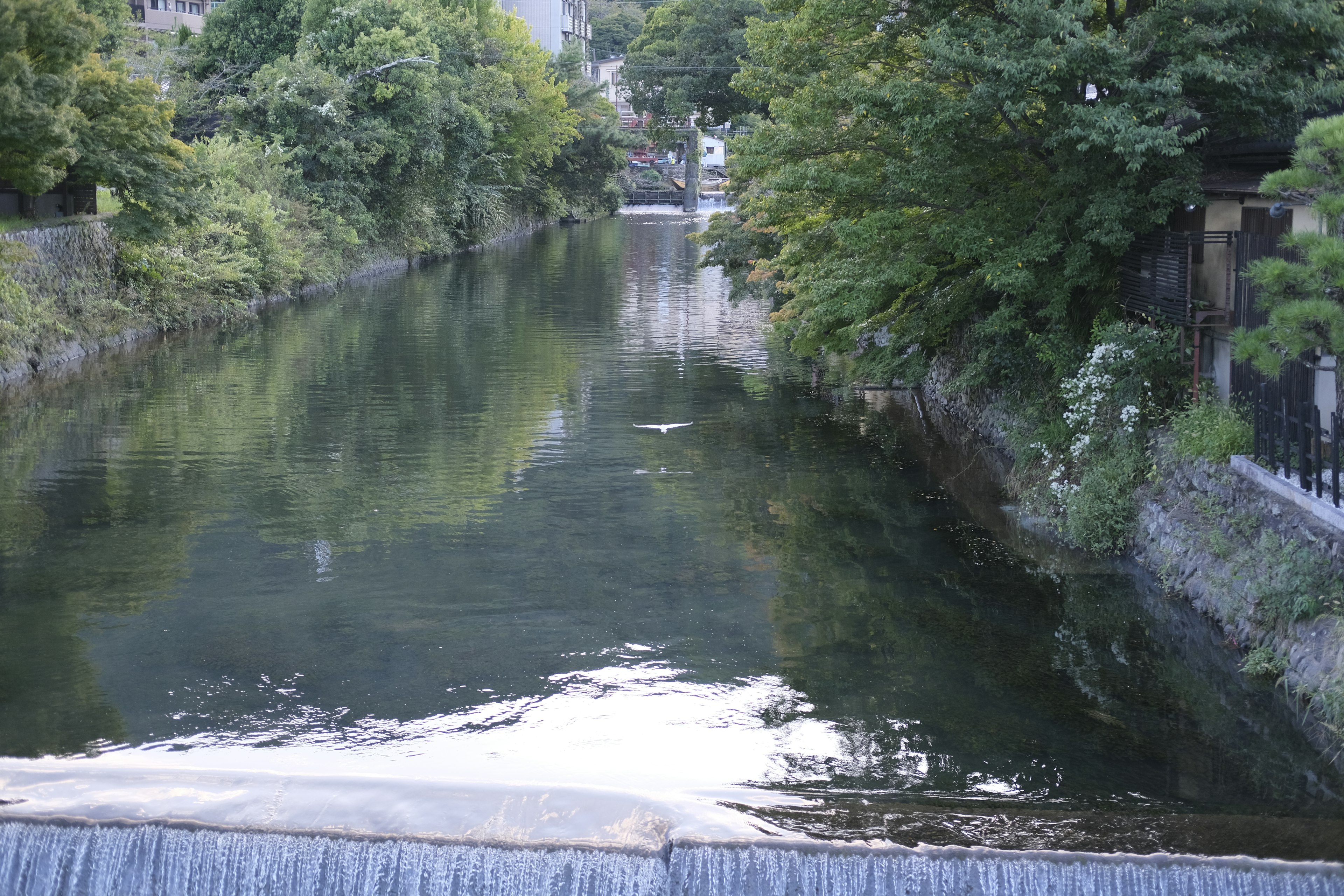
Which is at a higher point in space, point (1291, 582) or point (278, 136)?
point (278, 136)

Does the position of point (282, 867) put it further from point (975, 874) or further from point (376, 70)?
point (376, 70)

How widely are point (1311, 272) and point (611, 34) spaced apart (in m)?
135

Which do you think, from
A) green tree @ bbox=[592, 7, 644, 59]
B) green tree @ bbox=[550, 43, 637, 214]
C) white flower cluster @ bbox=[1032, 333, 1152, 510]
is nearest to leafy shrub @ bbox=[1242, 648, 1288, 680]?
white flower cluster @ bbox=[1032, 333, 1152, 510]

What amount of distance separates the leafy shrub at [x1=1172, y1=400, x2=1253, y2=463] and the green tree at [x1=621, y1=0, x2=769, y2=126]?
5329 cm

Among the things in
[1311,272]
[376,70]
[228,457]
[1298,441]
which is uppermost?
[376,70]

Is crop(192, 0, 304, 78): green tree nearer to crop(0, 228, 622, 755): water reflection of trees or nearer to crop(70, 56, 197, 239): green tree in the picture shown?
crop(0, 228, 622, 755): water reflection of trees

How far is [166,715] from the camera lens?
11516 mm

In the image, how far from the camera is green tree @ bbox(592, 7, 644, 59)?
13888 centimetres

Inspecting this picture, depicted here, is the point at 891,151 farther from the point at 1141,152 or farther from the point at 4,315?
the point at 4,315

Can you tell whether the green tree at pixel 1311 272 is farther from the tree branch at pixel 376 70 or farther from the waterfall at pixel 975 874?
the tree branch at pixel 376 70

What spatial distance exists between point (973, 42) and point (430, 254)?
43.9 m

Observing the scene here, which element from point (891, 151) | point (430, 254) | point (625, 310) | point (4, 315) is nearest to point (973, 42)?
point (891, 151)

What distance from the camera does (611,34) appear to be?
456 ft

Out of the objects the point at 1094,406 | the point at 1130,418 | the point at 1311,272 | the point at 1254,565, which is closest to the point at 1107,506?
the point at 1130,418
